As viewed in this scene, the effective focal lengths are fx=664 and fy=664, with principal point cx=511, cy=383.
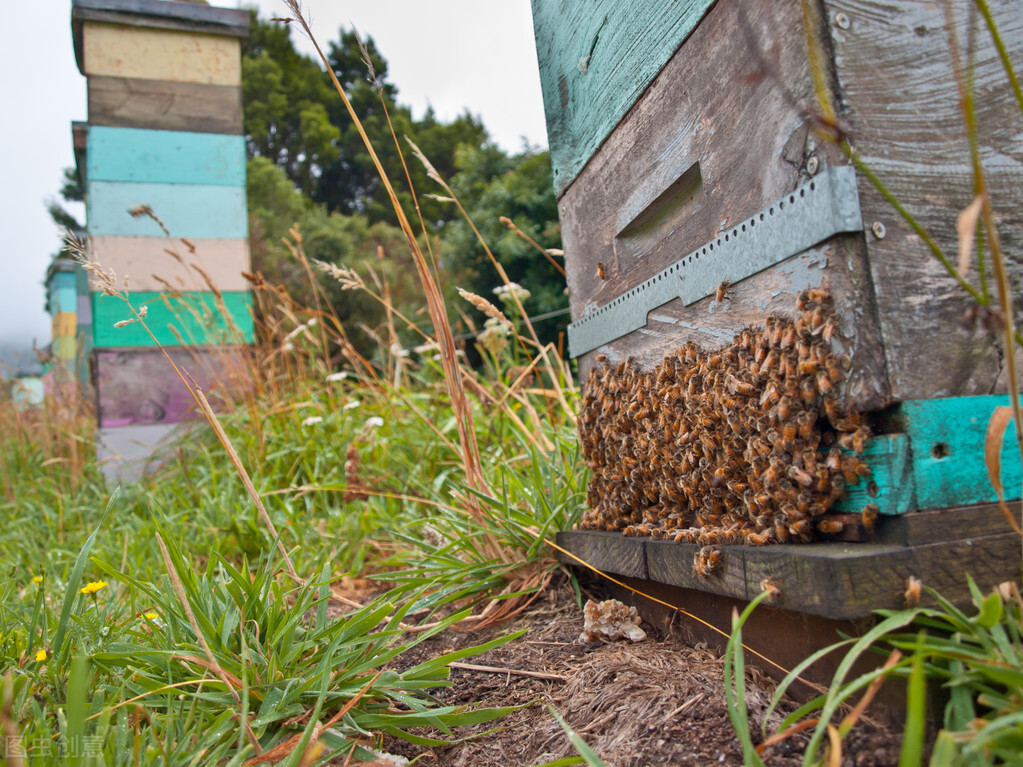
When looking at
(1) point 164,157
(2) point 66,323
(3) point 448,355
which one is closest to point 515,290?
(3) point 448,355

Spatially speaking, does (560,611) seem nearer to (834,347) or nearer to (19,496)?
(834,347)

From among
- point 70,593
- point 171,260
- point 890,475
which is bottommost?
point 70,593

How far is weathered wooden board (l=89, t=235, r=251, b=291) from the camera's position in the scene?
4.84 meters

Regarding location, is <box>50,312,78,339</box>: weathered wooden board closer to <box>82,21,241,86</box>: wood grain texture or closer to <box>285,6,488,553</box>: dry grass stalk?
<box>82,21,241,86</box>: wood grain texture

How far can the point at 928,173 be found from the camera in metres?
1.03

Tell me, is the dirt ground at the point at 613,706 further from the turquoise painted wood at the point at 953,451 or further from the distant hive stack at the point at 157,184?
the distant hive stack at the point at 157,184

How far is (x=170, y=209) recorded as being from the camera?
5.06 m

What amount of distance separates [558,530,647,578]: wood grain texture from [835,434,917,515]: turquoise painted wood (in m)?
0.62

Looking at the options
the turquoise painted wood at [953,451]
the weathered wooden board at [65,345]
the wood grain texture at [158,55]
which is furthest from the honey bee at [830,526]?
the weathered wooden board at [65,345]

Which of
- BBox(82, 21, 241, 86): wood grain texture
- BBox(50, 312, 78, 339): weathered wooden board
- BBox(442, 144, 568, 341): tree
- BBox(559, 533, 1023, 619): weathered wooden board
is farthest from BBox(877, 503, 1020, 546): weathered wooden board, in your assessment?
BBox(50, 312, 78, 339): weathered wooden board

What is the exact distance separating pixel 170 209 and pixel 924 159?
526cm

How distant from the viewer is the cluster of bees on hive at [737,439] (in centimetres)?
106

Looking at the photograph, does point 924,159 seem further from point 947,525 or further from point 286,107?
point 286,107

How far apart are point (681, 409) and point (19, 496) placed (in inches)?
159
